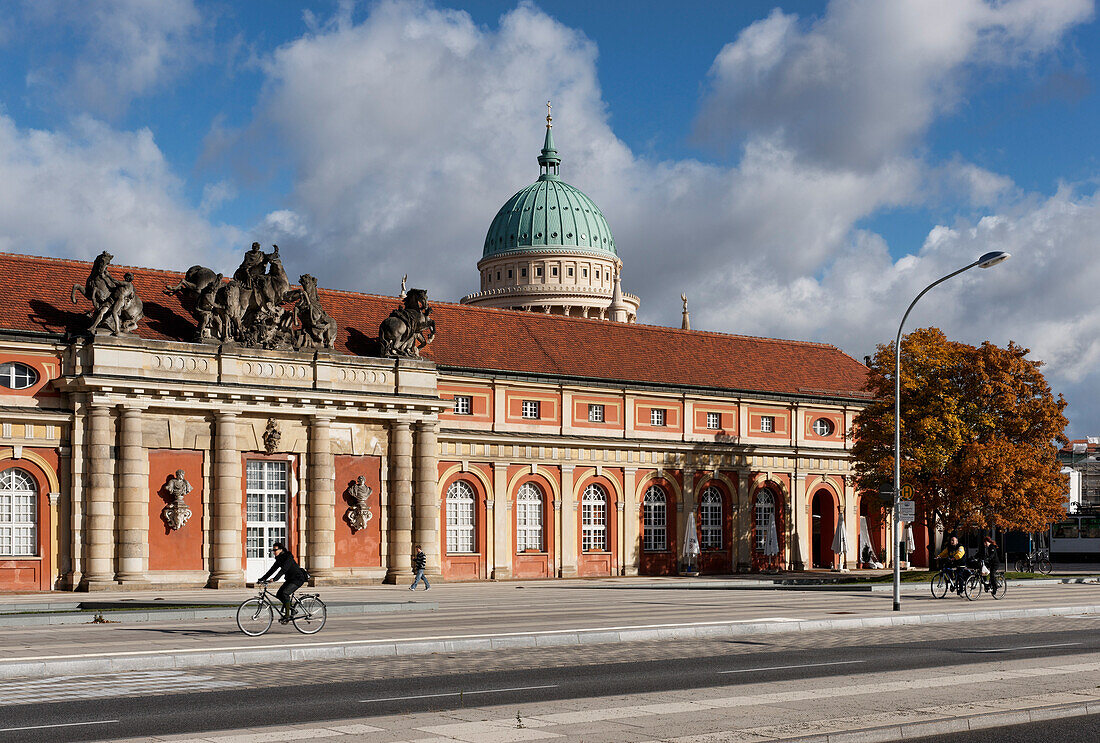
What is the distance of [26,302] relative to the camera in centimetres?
4697

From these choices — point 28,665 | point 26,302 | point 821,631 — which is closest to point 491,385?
point 26,302

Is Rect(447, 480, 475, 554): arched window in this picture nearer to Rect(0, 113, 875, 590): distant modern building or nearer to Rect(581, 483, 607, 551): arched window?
Rect(0, 113, 875, 590): distant modern building

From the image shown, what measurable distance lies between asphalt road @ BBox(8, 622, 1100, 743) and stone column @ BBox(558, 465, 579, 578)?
32891mm

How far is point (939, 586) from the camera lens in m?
43.4

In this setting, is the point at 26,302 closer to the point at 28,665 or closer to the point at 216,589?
the point at 216,589

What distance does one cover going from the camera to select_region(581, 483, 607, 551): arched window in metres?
59.9

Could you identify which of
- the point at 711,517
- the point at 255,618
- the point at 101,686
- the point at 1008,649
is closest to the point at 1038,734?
the point at 1008,649

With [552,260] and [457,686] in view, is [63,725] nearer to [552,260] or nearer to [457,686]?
[457,686]

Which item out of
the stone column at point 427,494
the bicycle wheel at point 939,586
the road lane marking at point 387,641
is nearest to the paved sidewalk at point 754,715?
the road lane marking at point 387,641

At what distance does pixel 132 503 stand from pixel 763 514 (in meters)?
32.4

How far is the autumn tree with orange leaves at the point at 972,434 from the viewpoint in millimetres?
52812

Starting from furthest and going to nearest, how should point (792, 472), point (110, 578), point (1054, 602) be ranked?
point (792, 472) → point (110, 578) → point (1054, 602)

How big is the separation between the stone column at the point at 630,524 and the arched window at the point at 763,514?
7.54 m

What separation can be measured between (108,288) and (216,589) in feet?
Answer: 37.5
